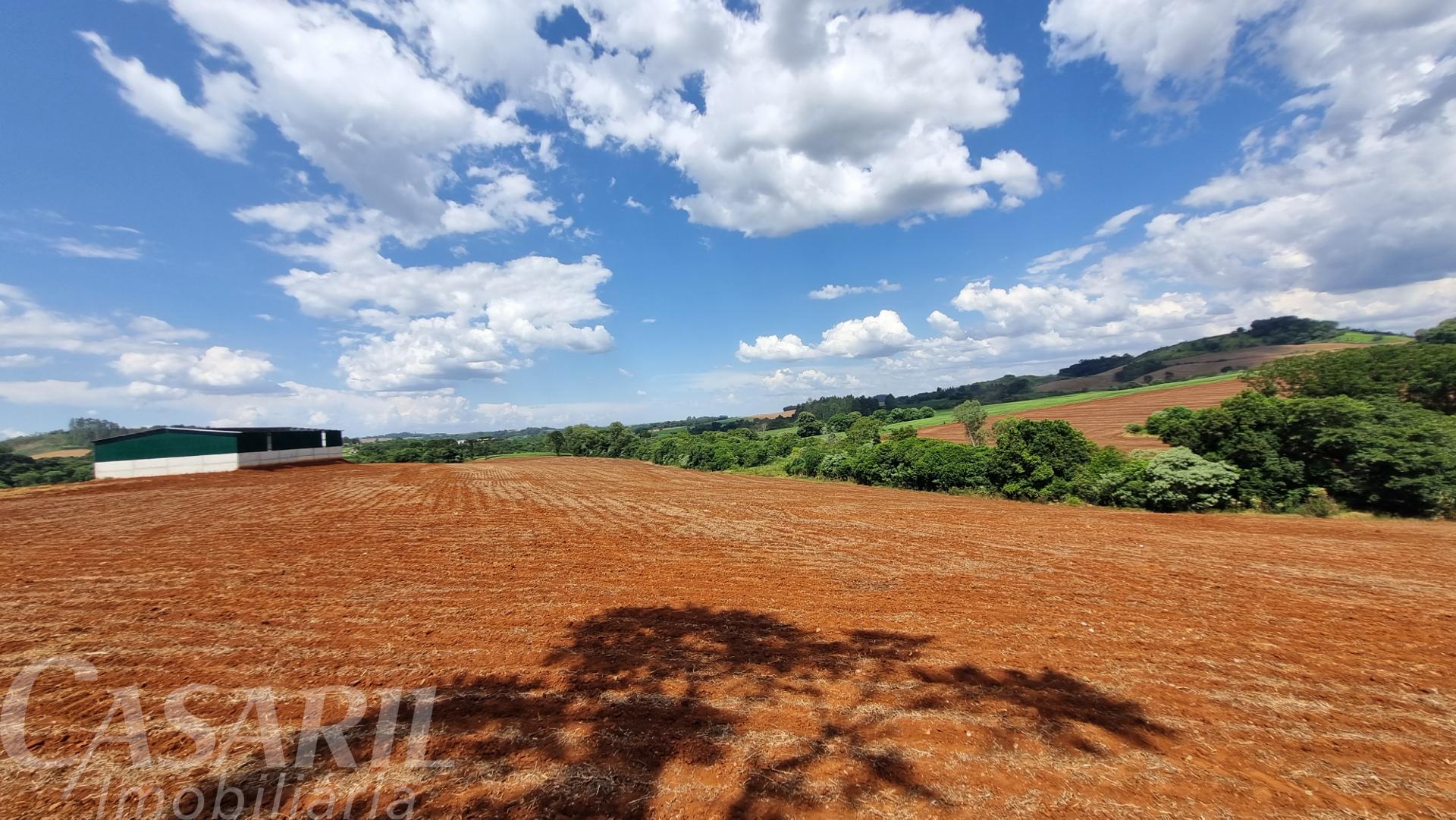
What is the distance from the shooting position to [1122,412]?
2035 inches

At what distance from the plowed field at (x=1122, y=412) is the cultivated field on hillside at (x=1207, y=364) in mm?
14381

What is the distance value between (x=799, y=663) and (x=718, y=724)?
182 centimetres

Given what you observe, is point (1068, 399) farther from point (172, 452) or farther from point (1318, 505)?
point (172, 452)

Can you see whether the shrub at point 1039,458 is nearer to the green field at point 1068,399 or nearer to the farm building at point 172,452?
the green field at point 1068,399

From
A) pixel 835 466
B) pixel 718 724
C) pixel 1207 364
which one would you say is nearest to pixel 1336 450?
pixel 718 724

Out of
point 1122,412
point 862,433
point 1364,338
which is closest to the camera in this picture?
point 1122,412

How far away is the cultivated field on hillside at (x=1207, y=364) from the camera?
225 feet

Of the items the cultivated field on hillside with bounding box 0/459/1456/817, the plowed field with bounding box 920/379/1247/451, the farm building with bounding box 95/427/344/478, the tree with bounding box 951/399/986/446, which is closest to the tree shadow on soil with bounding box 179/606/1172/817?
the cultivated field on hillside with bounding box 0/459/1456/817

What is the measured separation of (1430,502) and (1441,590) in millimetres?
12695

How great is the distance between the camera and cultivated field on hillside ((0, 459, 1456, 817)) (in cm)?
406

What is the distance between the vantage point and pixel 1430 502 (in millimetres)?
17062

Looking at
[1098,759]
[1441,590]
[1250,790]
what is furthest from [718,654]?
[1441,590]

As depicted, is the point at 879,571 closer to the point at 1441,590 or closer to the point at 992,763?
the point at 992,763

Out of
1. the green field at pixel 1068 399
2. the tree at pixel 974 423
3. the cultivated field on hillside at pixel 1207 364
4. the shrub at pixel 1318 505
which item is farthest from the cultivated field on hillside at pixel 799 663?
the cultivated field on hillside at pixel 1207 364
